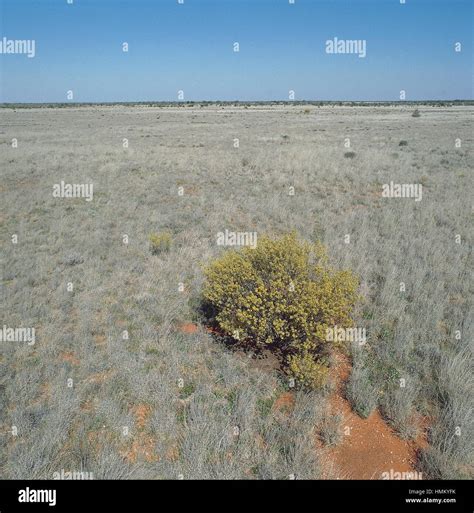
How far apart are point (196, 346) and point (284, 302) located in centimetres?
139

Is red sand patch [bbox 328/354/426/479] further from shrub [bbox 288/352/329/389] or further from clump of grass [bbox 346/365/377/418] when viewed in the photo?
shrub [bbox 288/352/329/389]

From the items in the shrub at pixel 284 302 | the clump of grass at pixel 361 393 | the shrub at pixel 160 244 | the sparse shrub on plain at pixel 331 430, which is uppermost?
the shrub at pixel 160 244

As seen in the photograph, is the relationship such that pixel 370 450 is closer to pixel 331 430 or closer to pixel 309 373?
pixel 331 430

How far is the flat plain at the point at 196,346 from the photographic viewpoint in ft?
11.1

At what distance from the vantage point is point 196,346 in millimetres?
4996

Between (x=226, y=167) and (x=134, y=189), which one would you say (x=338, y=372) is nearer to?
(x=134, y=189)

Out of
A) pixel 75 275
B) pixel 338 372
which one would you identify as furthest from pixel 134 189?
pixel 338 372

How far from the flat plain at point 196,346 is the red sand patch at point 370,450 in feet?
0.17

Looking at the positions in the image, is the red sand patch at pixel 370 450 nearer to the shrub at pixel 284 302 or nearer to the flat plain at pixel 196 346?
the flat plain at pixel 196 346

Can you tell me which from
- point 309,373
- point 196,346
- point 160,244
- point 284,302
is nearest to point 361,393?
point 309,373

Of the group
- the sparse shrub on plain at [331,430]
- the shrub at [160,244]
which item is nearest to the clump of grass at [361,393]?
the sparse shrub on plain at [331,430]

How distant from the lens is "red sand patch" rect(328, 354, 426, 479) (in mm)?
3295

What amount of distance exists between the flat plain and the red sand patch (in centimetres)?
5

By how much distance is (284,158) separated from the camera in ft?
59.0
